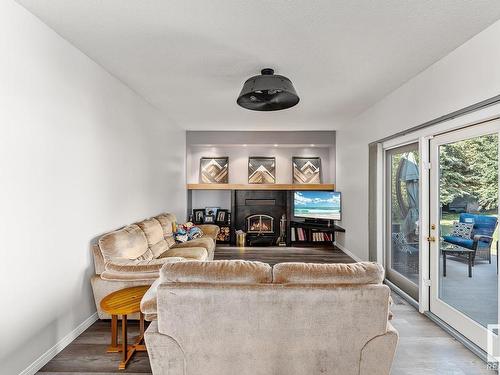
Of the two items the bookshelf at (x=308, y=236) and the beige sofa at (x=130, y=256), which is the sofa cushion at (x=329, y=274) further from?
the bookshelf at (x=308, y=236)

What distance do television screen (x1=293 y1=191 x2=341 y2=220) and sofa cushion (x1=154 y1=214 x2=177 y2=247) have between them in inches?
118

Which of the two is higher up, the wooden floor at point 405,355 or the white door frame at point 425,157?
the white door frame at point 425,157

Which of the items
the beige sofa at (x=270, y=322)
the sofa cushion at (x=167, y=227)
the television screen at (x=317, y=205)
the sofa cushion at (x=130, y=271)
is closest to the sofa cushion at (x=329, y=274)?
the beige sofa at (x=270, y=322)

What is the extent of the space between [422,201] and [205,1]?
9.37 feet

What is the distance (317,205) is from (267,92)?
156 inches

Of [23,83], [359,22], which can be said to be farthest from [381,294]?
[23,83]

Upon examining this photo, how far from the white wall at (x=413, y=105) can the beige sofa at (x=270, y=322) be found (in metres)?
1.79

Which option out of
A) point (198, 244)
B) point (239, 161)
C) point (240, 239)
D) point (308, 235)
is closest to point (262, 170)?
point (239, 161)

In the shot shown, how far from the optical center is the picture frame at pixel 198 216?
682 centimetres

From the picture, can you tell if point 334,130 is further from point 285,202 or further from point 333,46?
point 333,46

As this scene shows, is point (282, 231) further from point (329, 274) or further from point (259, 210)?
point (329, 274)

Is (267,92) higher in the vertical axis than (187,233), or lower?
higher

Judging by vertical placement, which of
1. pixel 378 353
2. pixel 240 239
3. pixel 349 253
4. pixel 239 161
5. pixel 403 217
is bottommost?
pixel 349 253

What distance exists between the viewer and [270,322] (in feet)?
5.65
